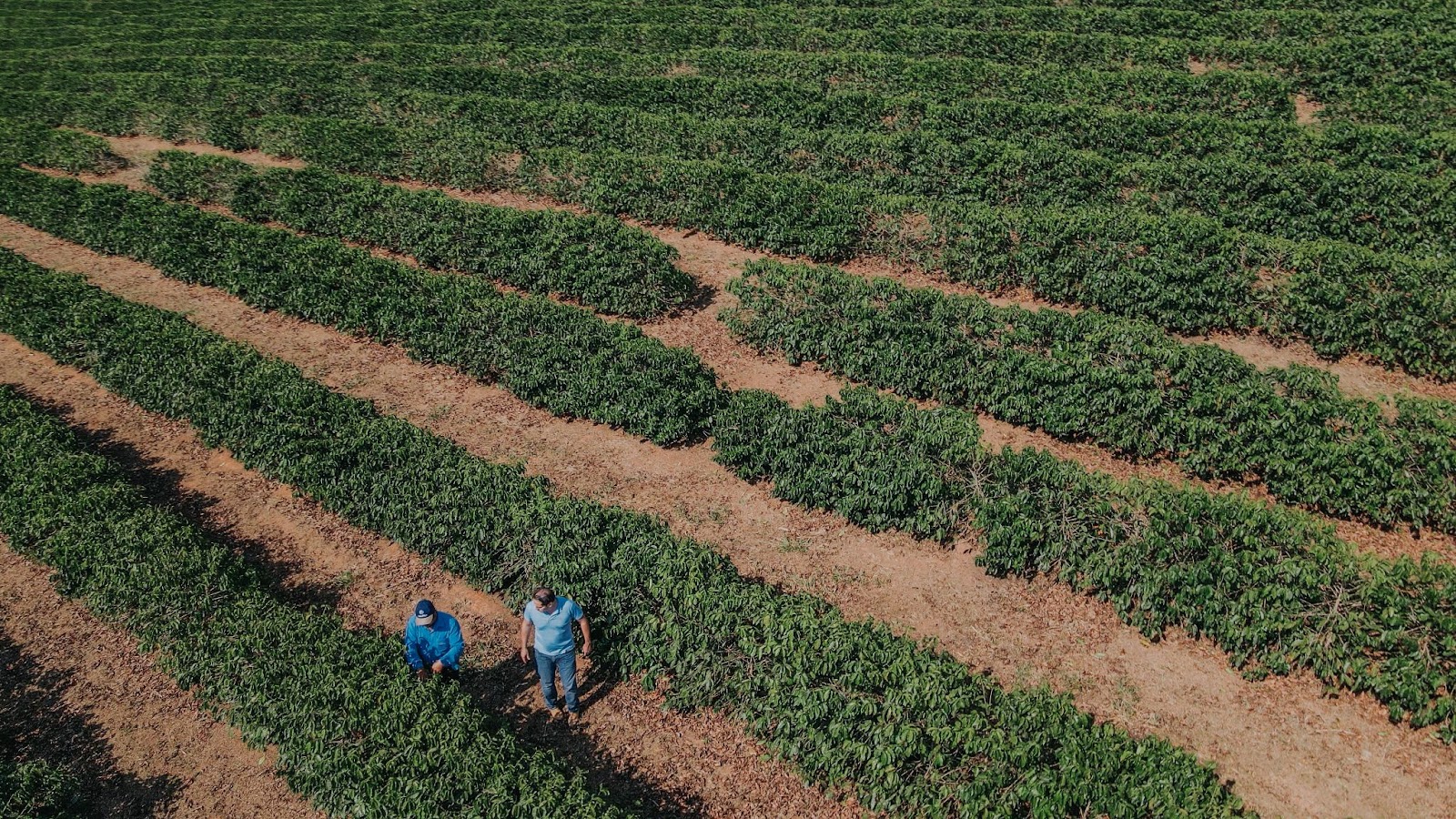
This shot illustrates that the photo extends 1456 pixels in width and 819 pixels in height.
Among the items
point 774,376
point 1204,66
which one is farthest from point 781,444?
point 1204,66

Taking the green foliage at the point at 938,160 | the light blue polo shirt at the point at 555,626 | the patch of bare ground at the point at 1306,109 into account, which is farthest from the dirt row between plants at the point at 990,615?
the patch of bare ground at the point at 1306,109

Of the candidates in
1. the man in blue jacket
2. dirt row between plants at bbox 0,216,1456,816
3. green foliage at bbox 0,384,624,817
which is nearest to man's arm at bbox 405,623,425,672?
the man in blue jacket

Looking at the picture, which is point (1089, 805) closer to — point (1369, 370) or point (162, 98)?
point (1369, 370)

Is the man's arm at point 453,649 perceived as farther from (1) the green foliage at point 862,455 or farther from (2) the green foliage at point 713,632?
(1) the green foliage at point 862,455

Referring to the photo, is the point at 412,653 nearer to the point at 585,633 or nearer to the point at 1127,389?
the point at 585,633

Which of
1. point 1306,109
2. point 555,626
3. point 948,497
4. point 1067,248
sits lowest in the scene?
point 948,497
